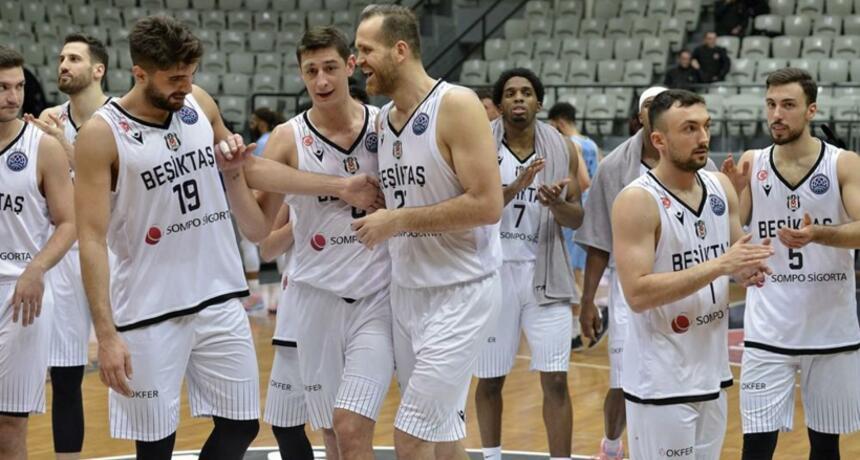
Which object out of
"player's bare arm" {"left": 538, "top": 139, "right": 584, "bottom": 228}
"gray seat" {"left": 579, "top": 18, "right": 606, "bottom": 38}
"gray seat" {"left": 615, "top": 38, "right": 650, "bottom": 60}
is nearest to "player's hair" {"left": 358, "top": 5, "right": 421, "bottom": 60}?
"player's bare arm" {"left": 538, "top": 139, "right": 584, "bottom": 228}

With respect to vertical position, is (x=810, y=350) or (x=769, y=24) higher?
(x=769, y=24)

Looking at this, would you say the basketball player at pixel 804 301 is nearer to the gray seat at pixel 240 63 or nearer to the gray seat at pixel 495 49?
the gray seat at pixel 495 49

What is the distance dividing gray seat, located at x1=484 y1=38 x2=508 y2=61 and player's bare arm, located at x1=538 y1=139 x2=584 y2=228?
44.7 ft

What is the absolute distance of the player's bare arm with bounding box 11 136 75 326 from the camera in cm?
546

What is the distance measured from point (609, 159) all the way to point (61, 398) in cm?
317

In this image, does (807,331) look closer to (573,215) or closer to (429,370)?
(573,215)

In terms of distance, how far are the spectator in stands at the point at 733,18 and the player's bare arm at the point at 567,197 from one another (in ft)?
41.8

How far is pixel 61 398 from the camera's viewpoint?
655 cm

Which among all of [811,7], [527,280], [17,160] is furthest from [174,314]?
[811,7]

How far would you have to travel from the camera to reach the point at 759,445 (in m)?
5.91

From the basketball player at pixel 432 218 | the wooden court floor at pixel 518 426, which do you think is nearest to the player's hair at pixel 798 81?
the basketball player at pixel 432 218

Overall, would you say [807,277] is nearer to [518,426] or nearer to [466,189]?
[466,189]

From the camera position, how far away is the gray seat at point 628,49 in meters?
19.4

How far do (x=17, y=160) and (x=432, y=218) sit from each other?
83.8 inches
